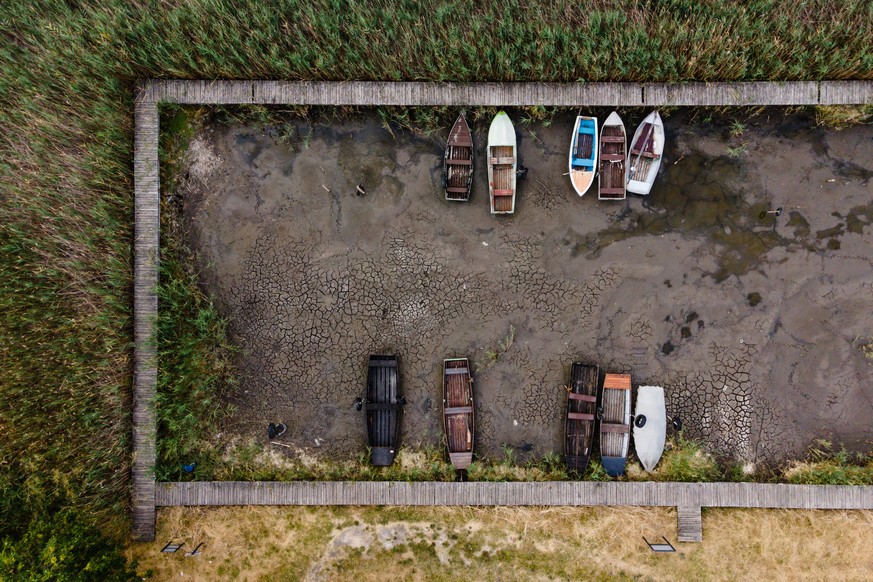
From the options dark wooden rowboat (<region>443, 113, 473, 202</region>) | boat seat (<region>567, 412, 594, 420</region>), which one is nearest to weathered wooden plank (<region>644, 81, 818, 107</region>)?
dark wooden rowboat (<region>443, 113, 473, 202</region>)

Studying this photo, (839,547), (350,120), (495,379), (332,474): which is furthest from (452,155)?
(839,547)

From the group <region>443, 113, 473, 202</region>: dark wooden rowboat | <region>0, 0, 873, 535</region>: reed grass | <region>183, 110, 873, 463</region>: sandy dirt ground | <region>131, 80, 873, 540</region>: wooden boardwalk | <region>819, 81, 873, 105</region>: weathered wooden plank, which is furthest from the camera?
<region>183, 110, 873, 463</region>: sandy dirt ground

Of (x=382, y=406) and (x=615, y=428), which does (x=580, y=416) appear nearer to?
(x=615, y=428)

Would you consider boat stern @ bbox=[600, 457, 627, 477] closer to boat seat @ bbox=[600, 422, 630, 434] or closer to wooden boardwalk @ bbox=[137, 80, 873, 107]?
boat seat @ bbox=[600, 422, 630, 434]

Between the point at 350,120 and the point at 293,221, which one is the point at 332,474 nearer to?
the point at 293,221

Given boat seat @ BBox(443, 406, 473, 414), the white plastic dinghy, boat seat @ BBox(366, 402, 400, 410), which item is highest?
boat seat @ BBox(366, 402, 400, 410)

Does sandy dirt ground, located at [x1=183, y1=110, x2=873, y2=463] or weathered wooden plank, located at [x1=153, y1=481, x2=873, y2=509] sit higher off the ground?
sandy dirt ground, located at [x1=183, y1=110, x2=873, y2=463]

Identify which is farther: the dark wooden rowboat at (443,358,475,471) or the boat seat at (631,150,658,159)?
the dark wooden rowboat at (443,358,475,471)
